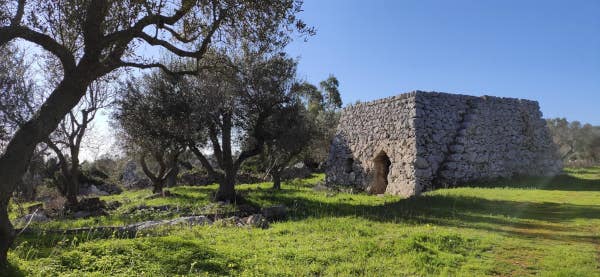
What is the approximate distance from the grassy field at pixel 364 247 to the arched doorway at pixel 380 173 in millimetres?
7866

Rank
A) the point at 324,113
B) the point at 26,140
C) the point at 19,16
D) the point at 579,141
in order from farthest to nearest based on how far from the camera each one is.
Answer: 1. the point at 579,141
2. the point at 324,113
3. the point at 19,16
4. the point at 26,140

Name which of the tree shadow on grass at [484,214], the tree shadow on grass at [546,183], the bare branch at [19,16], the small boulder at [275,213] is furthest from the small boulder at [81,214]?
the tree shadow on grass at [546,183]

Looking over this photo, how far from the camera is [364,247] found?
7207mm

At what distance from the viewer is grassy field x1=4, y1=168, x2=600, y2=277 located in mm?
5875

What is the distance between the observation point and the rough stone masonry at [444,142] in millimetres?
17344

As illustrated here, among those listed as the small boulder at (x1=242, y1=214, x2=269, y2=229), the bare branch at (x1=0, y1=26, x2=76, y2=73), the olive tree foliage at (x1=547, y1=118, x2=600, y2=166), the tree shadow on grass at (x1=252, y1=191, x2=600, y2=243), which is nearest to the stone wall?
the tree shadow on grass at (x1=252, y1=191, x2=600, y2=243)

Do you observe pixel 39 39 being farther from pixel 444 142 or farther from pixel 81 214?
pixel 444 142

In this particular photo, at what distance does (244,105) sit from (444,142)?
898cm

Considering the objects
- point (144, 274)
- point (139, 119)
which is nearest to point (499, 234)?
point (144, 274)

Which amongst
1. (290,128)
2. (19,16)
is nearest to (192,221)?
(19,16)

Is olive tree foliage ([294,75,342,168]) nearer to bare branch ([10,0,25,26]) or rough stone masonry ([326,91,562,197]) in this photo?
rough stone masonry ([326,91,562,197])

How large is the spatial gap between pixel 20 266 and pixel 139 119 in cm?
1123

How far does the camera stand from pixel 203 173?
31.8 metres

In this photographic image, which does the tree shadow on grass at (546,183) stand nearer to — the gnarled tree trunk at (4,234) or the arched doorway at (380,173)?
the arched doorway at (380,173)
